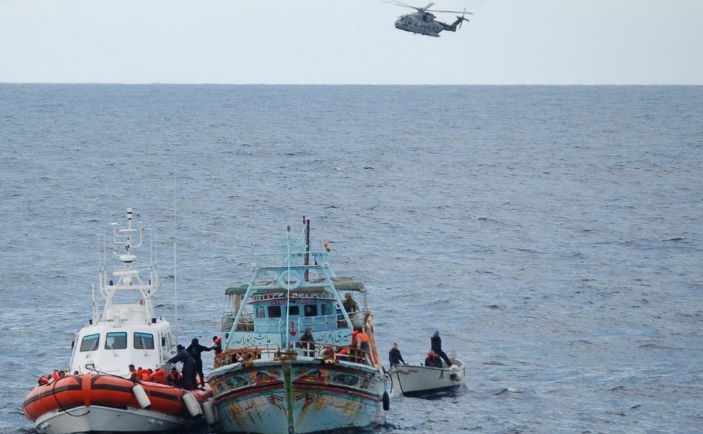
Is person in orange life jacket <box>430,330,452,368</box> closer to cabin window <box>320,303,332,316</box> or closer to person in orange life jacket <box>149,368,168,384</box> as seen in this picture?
cabin window <box>320,303,332,316</box>

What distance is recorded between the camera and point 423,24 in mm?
A: 83438

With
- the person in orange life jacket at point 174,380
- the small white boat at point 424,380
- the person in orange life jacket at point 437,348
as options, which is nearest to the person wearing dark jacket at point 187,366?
the person in orange life jacket at point 174,380

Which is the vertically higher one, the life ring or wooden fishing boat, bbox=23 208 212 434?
the life ring

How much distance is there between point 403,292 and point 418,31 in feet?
82.7

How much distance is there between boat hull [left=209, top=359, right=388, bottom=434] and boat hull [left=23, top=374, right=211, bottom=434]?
49.6 inches

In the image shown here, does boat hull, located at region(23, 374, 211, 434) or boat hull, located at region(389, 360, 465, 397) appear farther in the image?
boat hull, located at region(389, 360, 465, 397)

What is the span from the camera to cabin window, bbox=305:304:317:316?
134ft

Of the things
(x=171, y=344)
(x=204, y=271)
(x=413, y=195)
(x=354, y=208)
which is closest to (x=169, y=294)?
(x=204, y=271)

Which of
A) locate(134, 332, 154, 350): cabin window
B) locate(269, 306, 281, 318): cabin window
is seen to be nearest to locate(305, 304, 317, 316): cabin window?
locate(269, 306, 281, 318): cabin window

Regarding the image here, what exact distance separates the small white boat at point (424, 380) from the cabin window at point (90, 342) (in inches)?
399

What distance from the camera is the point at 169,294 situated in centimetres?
6131

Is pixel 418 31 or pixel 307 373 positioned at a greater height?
pixel 418 31

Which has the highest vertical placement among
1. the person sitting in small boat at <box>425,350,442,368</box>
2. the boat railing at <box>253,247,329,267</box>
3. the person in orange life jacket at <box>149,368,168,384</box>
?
the boat railing at <box>253,247,329,267</box>

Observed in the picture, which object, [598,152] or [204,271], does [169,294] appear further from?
[598,152]
